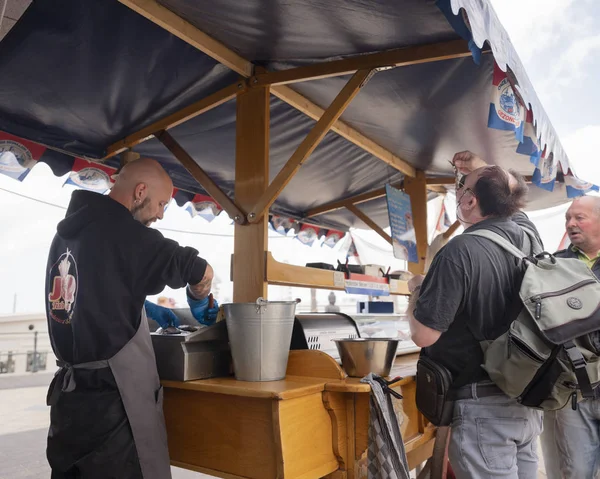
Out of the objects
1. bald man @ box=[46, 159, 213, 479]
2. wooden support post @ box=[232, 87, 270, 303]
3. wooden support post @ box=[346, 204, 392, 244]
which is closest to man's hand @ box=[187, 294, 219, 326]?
bald man @ box=[46, 159, 213, 479]

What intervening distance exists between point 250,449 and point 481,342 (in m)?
0.90

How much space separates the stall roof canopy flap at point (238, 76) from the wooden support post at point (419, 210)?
656 millimetres

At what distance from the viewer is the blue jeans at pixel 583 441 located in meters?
2.14

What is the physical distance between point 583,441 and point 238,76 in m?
2.80

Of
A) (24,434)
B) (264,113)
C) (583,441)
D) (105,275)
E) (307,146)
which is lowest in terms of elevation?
(24,434)

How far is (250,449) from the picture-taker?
172cm

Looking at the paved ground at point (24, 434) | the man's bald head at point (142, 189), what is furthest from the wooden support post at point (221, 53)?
the paved ground at point (24, 434)

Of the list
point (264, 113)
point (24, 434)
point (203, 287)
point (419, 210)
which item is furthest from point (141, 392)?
point (24, 434)

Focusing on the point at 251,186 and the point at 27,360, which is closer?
the point at 251,186

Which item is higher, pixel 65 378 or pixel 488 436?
pixel 65 378

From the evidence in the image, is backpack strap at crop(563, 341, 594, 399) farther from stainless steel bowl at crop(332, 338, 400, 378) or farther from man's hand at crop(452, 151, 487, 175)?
man's hand at crop(452, 151, 487, 175)

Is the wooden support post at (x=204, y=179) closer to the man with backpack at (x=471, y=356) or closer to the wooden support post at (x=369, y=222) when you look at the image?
the man with backpack at (x=471, y=356)

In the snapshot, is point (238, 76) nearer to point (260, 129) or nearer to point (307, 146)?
point (260, 129)

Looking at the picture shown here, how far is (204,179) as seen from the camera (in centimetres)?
332
